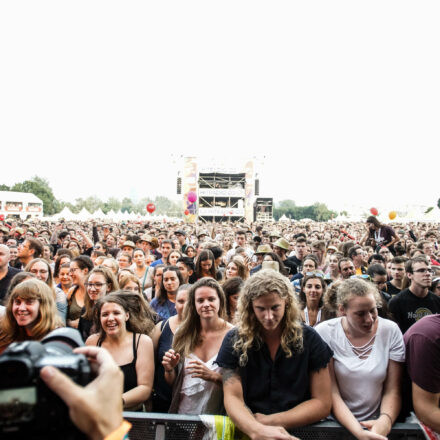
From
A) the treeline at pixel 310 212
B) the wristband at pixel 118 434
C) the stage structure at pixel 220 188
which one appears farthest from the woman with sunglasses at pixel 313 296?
the treeline at pixel 310 212

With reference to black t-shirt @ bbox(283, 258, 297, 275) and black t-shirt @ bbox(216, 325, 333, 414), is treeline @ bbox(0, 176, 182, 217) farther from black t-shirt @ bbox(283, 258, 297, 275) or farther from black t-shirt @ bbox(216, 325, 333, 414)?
black t-shirt @ bbox(216, 325, 333, 414)

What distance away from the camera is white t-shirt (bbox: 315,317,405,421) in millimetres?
2273

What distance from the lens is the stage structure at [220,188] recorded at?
46812mm

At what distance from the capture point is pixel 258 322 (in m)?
2.23

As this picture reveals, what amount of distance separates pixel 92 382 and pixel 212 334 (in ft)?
6.42

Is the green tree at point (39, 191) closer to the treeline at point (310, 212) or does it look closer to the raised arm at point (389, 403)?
the treeline at point (310, 212)

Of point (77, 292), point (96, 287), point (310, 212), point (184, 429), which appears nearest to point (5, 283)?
point (77, 292)

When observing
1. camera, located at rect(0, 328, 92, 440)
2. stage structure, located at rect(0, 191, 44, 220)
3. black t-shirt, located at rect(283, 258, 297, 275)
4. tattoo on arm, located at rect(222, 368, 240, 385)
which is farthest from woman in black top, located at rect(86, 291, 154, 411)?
stage structure, located at rect(0, 191, 44, 220)

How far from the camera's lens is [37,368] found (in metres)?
0.88

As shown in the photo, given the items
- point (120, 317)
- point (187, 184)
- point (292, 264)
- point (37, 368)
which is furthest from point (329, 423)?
point (187, 184)

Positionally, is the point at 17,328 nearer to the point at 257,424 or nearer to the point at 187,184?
the point at 257,424

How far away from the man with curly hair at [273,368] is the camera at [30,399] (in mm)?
1353

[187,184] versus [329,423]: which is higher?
[187,184]

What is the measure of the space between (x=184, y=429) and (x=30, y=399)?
1.48 m
